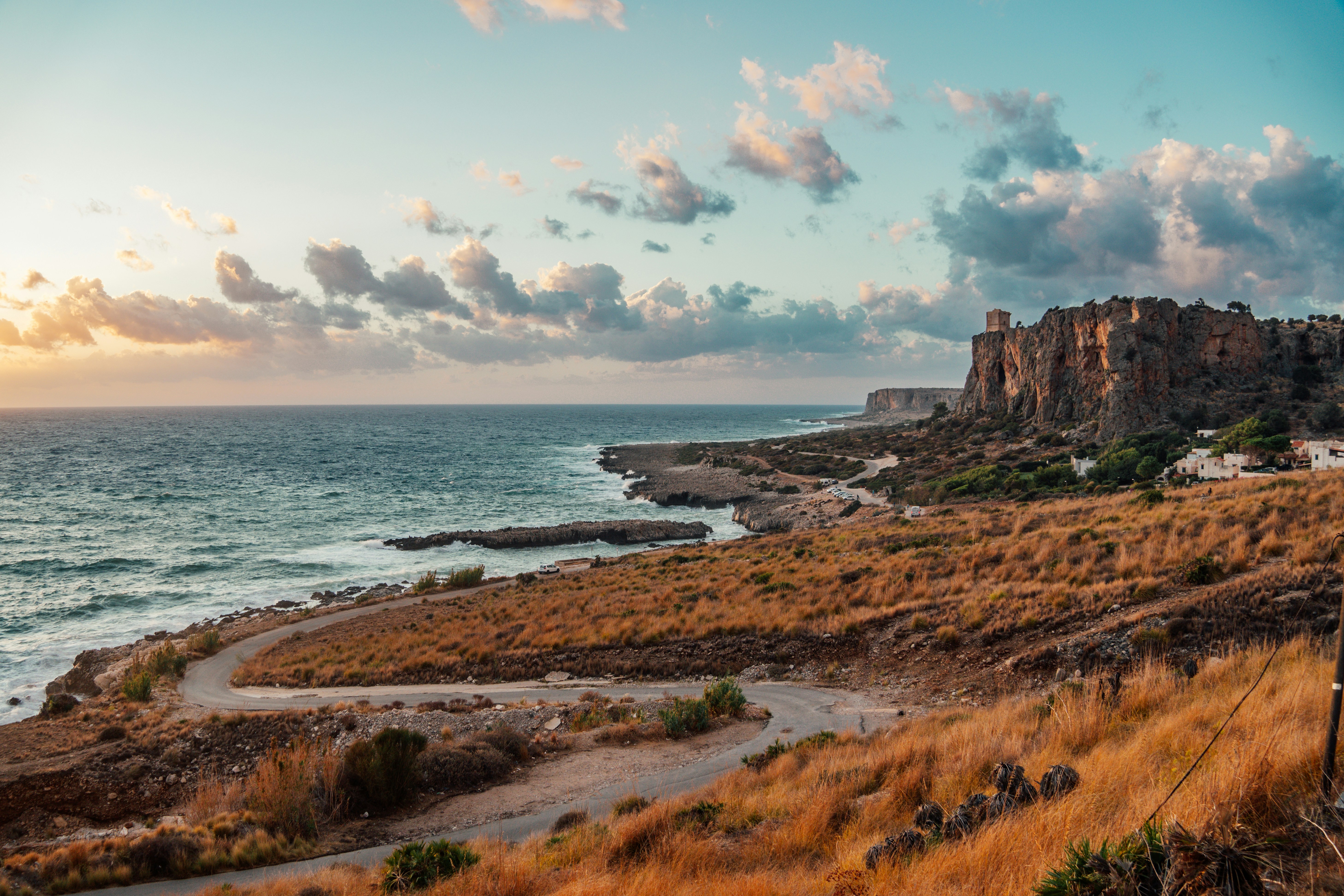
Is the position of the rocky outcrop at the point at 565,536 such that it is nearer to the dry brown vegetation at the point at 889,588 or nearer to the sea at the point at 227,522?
the sea at the point at 227,522

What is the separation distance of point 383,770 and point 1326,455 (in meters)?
44.5

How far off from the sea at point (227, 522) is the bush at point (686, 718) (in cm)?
2297

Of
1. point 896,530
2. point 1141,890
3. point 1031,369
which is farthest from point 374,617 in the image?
point 1031,369

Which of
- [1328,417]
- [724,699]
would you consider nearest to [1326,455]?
[1328,417]

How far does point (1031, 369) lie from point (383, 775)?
86.4 metres

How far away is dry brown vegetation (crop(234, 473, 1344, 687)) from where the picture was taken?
51.8ft

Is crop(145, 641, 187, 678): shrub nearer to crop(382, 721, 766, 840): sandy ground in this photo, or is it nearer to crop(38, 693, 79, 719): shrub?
crop(38, 693, 79, 719): shrub

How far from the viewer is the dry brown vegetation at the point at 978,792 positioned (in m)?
4.45

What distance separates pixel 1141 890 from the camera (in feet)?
11.7

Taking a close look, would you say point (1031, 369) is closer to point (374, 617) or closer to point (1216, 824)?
point (374, 617)

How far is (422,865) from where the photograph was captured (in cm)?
678

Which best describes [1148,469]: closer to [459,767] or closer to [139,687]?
[459,767]

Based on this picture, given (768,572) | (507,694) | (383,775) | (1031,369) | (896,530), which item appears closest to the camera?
(383,775)

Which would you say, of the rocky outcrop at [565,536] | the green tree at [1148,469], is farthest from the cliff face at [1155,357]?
the rocky outcrop at [565,536]
